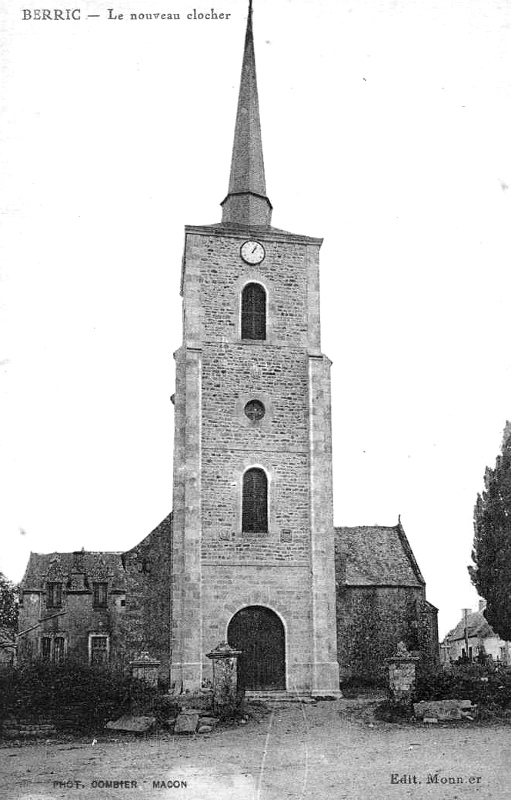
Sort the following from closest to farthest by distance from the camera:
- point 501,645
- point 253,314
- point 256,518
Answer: point 256,518, point 253,314, point 501,645

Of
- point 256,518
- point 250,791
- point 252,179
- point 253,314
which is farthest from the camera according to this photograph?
point 252,179

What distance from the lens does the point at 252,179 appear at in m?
27.5

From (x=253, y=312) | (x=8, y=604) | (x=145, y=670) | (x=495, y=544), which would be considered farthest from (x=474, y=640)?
(x=145, y=670)

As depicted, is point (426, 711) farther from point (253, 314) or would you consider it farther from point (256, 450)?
point (253, 314)

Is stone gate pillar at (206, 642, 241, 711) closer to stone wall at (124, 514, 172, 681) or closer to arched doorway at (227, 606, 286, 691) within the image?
arched doorway at (227, 606, 286, 691)

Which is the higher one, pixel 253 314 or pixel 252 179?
pixel 252 179

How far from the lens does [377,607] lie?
2881cm

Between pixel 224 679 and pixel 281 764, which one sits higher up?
pixel 224 679

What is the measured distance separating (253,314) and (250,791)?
1670cm

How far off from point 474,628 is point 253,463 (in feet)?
126

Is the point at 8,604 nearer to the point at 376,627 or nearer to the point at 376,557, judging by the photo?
the point at 376,557

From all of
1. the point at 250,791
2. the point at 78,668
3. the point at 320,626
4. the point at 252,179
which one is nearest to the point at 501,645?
the point at 320,626

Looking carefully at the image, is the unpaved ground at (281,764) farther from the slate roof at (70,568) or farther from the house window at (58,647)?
the slate roof at (70,568)

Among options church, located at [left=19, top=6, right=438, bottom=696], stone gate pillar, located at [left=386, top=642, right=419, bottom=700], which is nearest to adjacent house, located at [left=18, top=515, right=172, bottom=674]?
church, located at [left=19, top=6, right=438, bottom=696]
